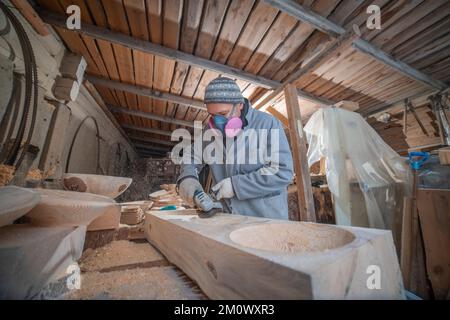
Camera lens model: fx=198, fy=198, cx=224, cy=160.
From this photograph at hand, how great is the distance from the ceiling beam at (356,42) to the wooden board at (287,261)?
90.2 inches

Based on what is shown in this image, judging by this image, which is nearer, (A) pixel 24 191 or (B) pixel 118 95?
(A) pixel 24 191

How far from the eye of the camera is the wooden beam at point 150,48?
7.64 ft

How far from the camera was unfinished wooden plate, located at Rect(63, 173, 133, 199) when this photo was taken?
4.58 feet

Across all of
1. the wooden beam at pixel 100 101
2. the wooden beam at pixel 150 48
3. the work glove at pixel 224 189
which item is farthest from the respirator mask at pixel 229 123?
the wooden beam at pixel 100 101

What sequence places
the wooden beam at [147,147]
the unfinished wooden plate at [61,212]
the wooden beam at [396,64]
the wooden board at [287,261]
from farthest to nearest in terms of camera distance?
the wooden beam at [147,147], the wooden beam at [396,64], the unfinished wooden plate at [61,212], the wooden board at [287,261]

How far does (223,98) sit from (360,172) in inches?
102

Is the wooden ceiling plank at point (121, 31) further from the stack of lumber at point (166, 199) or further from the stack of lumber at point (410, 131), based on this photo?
the stack of lumber at point (410, 131)

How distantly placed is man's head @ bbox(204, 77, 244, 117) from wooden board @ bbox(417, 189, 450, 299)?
248cm

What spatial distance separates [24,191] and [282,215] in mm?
1773

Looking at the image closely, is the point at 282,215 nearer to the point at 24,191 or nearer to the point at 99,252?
the point at 99,252

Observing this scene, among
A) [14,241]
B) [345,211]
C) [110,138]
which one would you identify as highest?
[110,138]

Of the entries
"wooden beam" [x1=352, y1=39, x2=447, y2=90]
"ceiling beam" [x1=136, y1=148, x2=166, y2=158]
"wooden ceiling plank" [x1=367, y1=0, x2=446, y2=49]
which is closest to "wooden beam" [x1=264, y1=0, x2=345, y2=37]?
"wooden beam" [x1=352, y1=39, x2=447, y2=90]

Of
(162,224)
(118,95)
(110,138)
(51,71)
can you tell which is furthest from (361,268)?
(110,138)
